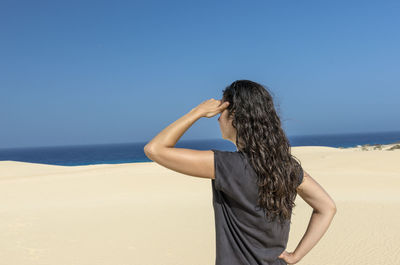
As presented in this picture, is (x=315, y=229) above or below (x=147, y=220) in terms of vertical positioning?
above

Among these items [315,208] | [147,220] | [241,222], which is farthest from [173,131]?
[147,220]

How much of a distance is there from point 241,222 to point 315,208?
574mm

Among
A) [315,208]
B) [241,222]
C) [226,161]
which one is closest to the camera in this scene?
[226,161]

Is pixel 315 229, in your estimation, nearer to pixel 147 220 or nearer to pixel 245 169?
pixel 245 169

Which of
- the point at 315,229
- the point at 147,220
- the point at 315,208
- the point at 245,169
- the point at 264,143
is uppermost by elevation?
the point at 264,143

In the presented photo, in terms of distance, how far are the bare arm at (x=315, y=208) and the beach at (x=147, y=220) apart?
514 centimetres

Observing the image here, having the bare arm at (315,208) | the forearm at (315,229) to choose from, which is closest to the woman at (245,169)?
the bare arm at (315,208)

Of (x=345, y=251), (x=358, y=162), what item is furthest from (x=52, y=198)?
(x=358, y=162)

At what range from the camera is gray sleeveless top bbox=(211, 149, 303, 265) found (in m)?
1.67

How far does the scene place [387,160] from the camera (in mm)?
20688

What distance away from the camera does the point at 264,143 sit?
68.2 inches

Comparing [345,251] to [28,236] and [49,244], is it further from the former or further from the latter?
[28,236]

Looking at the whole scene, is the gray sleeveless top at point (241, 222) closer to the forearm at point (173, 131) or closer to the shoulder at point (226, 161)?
the shoulder at point (226, 161)

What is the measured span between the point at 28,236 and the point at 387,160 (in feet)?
63.3
